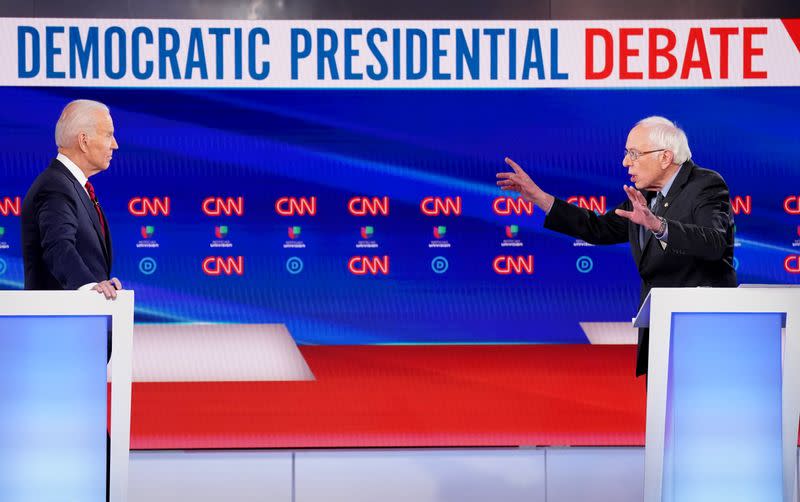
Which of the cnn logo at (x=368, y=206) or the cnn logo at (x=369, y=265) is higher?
the cnn logo at (x=368, y=206)

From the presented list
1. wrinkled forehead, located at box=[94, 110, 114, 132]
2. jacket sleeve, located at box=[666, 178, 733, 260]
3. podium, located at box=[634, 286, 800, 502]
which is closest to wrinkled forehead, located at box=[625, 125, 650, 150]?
jacket sleeve, located at box=[666, 178, 733, 260]

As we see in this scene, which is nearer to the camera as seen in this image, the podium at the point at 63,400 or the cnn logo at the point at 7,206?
the podium at the point at 63,400

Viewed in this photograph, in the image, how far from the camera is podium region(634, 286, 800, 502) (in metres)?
1.91

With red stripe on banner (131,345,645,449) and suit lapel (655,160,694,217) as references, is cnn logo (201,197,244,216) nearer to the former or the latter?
red stripe on banner (131,345,645,449)

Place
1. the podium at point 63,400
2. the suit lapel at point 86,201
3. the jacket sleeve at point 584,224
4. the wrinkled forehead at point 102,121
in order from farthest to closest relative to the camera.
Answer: the jacket sleeve at point 584,224 < the wrinkled forehead at point 102,121 < the suit lapel at point 86,201 < the podium at point 63,400

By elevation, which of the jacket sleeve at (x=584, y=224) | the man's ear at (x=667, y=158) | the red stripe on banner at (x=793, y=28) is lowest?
the jacket sleeve at (x=584, y=224)

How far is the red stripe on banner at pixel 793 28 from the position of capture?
206 inches

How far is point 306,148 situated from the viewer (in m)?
5.29

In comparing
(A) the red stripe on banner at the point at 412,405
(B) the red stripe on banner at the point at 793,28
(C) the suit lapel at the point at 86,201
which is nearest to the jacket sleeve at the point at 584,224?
(A) the red stripe on banner at the point at 412,405

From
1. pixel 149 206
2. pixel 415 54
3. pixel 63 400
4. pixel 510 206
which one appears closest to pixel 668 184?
pixel 63 400

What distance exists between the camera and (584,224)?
118 inches

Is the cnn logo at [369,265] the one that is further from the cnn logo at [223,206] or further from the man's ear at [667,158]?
the man's ear at [667,158]

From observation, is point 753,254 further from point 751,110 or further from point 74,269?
point 74,269

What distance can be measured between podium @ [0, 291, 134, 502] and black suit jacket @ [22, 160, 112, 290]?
453mm
